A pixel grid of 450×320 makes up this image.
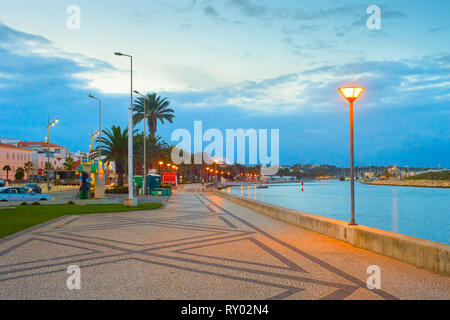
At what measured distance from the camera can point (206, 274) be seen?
23.2ft

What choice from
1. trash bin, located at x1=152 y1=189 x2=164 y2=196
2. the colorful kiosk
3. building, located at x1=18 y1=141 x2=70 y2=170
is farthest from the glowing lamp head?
building, located at x1=18 y1=141 x2=70 y2=170

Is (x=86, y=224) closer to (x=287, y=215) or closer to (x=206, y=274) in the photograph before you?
(x=287, y=215)

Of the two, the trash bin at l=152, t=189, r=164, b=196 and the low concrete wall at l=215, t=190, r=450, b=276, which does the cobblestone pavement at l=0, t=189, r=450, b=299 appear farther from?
the trash bin at l=152, t=189, r=164, b=196

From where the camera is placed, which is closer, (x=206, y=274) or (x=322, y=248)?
(x=206, y=274)

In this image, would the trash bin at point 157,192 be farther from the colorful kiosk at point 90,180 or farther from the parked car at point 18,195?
the parked car at point 18,195

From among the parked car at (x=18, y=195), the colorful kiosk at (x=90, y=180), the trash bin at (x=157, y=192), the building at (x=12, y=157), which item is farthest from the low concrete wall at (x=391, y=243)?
the building at (x=12, y=157)

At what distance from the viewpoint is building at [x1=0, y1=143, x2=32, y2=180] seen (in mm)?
99994

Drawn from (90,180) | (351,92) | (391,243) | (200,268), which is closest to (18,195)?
(90,180)

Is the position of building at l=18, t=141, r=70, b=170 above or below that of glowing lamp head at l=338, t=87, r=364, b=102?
above

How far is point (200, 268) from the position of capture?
7543 millimetres

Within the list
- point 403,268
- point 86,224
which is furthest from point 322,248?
point 86,224

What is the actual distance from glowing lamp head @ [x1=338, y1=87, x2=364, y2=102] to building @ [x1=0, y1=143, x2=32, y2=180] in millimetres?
106772

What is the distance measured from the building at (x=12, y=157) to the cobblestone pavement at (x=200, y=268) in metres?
101
